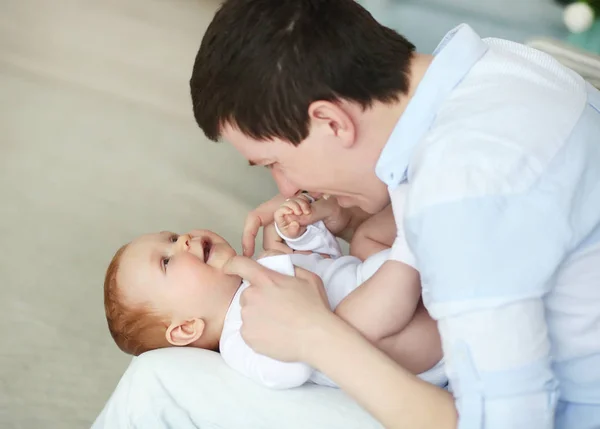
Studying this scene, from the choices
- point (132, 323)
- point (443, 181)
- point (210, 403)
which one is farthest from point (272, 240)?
point (443, 181)

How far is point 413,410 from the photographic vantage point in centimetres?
84

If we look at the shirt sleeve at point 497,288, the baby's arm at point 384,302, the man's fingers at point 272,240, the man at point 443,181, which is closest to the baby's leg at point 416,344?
the baby's arm at point 384,302

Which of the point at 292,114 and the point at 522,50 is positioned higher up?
the point at 522,50

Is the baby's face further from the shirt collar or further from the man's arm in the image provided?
the shirt collar

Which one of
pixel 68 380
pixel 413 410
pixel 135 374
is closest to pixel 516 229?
pixel 413 410

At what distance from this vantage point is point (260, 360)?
105cm

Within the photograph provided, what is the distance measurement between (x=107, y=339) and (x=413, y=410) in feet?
2.62

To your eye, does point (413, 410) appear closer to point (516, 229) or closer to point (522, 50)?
point (516, 229)

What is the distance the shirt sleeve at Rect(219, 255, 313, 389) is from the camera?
1.02m

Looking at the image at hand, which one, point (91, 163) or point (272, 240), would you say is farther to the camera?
point (91, 163)

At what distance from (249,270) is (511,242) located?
0.47 meters

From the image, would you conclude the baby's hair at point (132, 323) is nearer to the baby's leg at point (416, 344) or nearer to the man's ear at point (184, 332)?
the man's ear at point (184, 332)

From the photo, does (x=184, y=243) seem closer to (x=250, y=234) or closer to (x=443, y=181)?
(x=250, y=234)

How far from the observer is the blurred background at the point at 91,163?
139 centimetres
